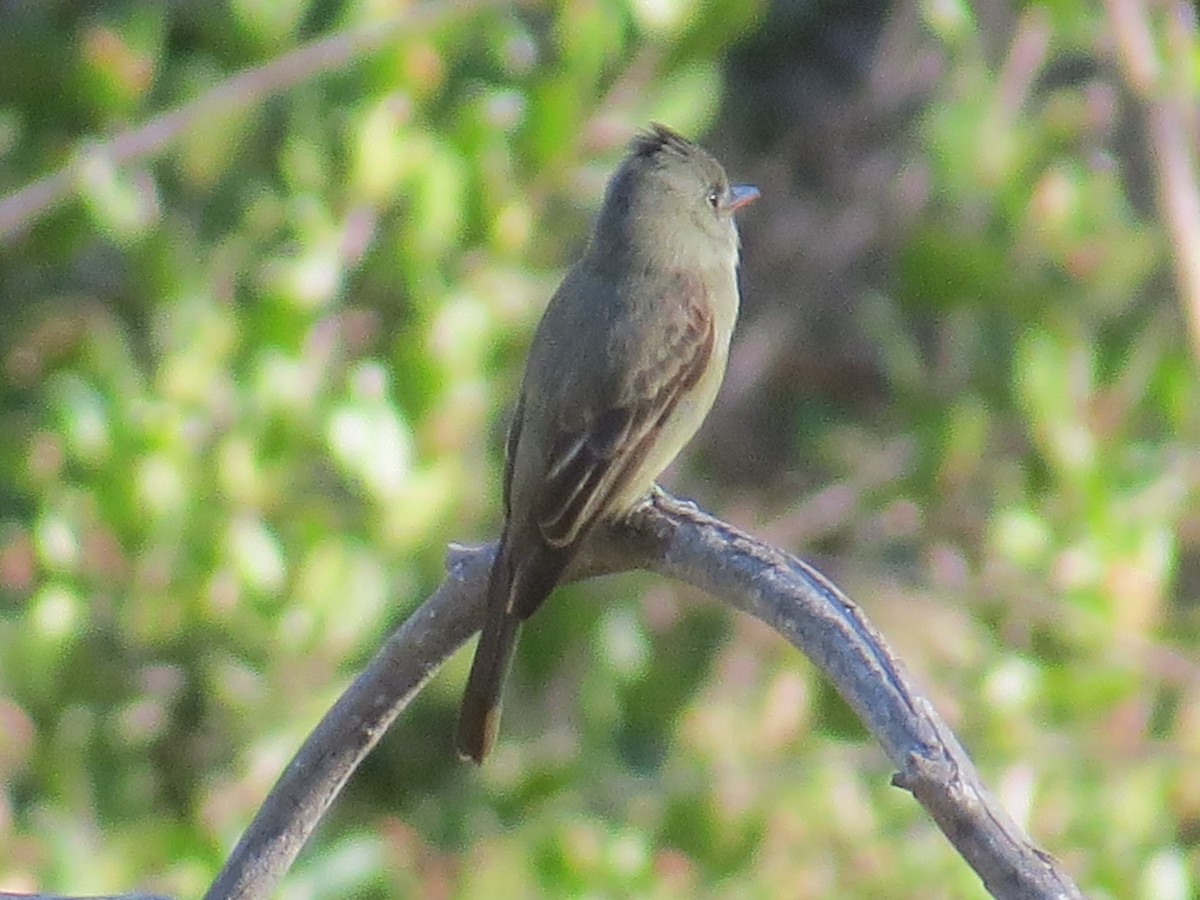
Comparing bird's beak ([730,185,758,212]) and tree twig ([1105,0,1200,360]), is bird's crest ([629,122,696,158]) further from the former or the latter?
tree twig ([1105,0,1200,360])

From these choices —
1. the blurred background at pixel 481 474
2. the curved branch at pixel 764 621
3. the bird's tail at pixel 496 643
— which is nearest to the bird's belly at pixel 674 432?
the curved branch at pixel 764 621

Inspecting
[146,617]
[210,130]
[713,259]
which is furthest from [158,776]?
[713,259]

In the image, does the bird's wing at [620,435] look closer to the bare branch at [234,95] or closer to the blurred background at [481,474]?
the blurred background at [481,474]

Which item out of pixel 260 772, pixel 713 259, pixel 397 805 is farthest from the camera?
pixel 397 805

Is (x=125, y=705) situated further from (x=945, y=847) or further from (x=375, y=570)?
(x=945, y=847)


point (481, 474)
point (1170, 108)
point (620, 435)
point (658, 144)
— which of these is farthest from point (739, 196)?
point (1170, 108)
